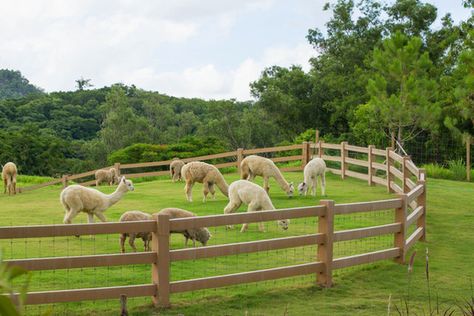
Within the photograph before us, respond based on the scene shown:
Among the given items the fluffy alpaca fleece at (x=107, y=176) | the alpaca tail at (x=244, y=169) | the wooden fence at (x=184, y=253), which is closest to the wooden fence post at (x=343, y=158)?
the alpaca tail at (x=244, y=169)

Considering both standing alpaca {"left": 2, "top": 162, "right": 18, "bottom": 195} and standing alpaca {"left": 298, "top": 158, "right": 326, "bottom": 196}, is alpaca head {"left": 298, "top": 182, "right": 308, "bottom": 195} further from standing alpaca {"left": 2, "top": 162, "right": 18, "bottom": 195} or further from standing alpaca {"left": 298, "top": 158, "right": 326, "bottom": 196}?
standing alpaca {"left": 2, "top": 162, "right": 18, "bottom": 195}

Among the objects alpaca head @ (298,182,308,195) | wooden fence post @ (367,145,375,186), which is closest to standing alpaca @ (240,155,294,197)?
alpaca head @ (298,182,308,195)

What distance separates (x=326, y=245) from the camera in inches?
335

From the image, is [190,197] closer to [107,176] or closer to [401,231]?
[107,176]

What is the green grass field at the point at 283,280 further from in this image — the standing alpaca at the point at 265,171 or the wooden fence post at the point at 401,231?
the standing alpaca at the point at 265,171

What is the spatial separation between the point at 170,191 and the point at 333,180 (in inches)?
218

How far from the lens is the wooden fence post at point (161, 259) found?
23.0ft

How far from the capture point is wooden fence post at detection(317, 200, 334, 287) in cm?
848

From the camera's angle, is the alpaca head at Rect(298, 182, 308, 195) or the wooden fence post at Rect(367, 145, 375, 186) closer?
the alpaca head at Rect(298, 182, 308, 195)

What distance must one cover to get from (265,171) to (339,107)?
19285 millimetres

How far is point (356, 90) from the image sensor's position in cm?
3675

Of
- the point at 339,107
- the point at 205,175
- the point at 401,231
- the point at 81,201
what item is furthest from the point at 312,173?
the point at 339,107

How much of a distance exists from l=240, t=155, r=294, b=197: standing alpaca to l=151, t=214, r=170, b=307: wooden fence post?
1081 cm

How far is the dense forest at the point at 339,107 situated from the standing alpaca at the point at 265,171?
17.2ft
